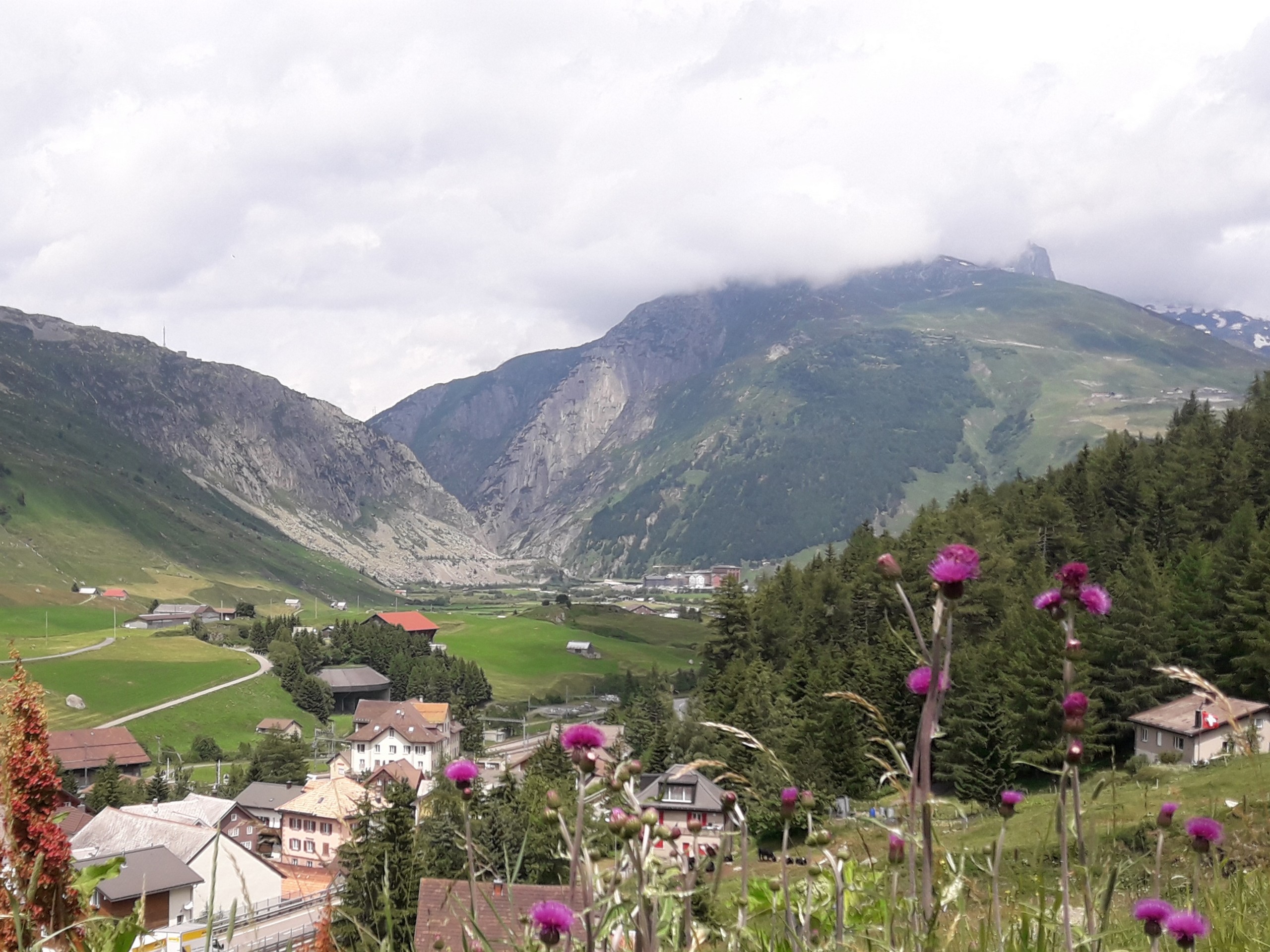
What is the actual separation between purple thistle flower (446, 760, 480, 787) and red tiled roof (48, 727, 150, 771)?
327 feet

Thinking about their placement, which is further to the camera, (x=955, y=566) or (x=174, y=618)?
(x=174, y=618)

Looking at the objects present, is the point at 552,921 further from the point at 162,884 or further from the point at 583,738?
the point at 162,884

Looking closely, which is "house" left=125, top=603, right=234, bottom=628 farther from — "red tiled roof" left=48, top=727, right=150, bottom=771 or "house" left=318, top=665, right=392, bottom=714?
"red tiled roof" left=48, top=727, right=150, bottom=771

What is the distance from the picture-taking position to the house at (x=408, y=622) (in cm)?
17600

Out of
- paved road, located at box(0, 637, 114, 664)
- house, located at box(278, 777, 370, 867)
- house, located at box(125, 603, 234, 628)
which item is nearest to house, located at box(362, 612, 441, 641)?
house, located at box(125, 603, 234, 628)

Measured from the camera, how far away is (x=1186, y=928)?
2.66m

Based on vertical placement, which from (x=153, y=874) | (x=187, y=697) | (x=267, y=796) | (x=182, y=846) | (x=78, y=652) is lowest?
(x=187, y=697)

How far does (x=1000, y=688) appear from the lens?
144 ft

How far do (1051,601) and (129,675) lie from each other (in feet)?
466

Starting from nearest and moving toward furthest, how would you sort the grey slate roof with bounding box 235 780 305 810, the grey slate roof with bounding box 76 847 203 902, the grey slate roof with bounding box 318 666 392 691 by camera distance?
1. the grey slate roof with bounding box 76 847 203 902
2. the grey slate roof with bounding box 235 780 305 810
3. the grey slate roof with bounding box 318 666 392 691

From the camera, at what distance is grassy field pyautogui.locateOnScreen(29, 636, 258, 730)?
369 ft

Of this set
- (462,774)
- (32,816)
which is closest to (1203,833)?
(462,774)

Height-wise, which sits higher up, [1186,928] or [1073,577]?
[1073,577]

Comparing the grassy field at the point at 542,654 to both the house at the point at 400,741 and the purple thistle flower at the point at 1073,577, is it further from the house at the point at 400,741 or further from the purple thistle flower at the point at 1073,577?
the purple thistle flower at the point at 1073,577
